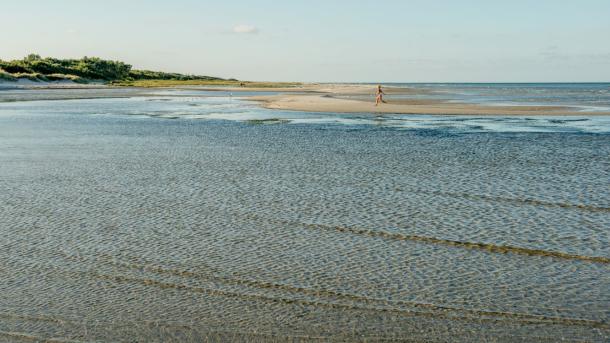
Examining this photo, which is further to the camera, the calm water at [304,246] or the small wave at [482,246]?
the small wave at [482,246]

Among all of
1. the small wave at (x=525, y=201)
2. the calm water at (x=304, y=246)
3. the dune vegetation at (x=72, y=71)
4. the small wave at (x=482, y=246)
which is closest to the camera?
the calm water at (x=304, y=246)

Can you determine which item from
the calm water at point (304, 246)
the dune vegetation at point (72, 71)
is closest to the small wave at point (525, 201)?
the calm water at point (304, 246)

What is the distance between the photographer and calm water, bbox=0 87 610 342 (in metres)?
6.05

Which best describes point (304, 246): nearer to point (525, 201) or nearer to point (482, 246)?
point (482, 246)

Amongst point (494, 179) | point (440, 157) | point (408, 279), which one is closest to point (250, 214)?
point (408, 279)

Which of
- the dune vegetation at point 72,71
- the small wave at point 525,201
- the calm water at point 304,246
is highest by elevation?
the dune vegetation at point 72,71

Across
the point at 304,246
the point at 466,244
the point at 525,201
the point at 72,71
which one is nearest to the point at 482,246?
the point at 466,244

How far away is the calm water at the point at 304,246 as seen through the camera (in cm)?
605

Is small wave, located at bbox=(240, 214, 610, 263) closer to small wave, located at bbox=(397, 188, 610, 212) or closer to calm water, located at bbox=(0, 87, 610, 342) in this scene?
calm water, located at bbox=(0, 87, 610, 342)

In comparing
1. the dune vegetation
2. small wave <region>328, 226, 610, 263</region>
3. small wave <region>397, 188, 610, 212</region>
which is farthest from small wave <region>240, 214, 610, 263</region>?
the dune vegetation

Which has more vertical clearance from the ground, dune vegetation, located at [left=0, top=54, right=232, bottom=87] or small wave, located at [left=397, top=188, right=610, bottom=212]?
dune vegetation, located at [left=0, top=54, right=232, bottom=87]

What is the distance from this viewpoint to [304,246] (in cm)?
880

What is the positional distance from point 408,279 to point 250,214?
418 cm

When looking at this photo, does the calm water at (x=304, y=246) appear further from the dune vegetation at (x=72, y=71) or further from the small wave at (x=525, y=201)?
the dune vegetation at (x=72, y=71)
